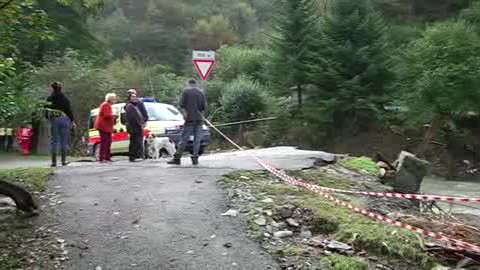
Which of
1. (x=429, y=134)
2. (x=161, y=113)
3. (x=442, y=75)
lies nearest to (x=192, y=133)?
(x=161, y=113)

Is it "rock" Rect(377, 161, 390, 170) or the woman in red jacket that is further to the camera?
the woman in red jacket

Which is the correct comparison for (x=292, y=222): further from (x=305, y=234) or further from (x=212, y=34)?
(x=212, y=34)

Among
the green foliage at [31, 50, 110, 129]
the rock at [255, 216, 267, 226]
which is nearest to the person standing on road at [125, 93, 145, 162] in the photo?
the rock at [255, 216, 267, 226]

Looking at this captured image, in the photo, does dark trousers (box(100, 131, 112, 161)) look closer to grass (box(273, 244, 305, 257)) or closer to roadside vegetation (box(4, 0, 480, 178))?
grass (box(273, 244, 305, 257))

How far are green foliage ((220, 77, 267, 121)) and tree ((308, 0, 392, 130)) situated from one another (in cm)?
305

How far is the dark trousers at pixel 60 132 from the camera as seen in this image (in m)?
13.0

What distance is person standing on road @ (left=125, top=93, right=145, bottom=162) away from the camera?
14.4 metres

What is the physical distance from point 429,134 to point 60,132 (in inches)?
749

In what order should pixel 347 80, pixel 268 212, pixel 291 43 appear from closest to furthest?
1. pixel 268 212
2. pixel 347 80
3. pixel 291 43

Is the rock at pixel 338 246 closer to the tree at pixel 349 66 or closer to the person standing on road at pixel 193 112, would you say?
the person standing on road at pixel 193 112

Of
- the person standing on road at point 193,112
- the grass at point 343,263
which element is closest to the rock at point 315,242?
the grass at point 343,263

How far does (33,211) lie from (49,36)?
7.72 feet

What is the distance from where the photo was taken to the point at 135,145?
584 inches

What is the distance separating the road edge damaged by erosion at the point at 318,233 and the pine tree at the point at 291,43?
73.1ft
